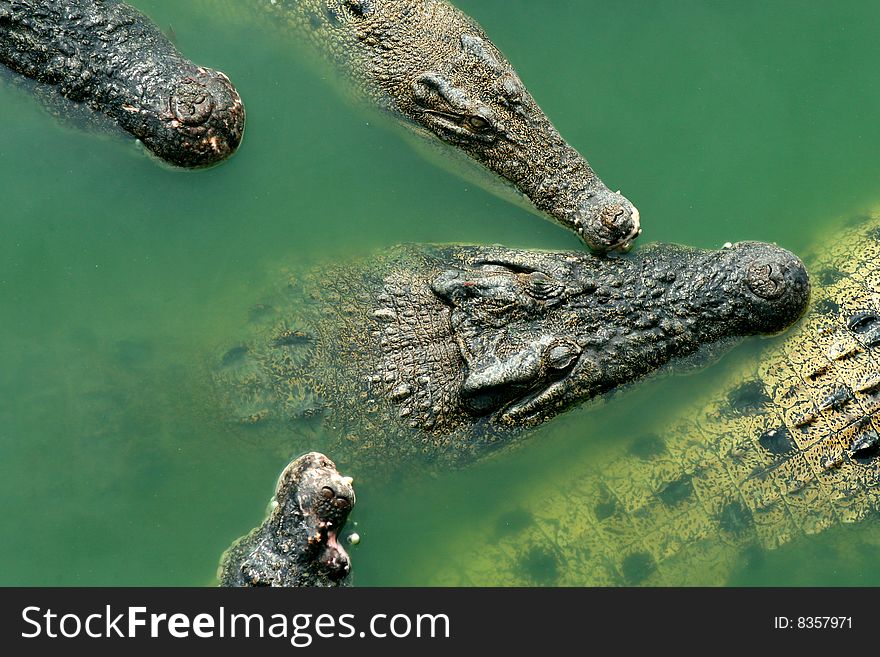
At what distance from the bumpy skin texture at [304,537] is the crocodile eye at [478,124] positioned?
2583 millimetres

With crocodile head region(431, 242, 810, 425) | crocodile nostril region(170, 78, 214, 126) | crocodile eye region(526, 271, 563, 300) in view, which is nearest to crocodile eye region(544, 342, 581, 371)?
crocodile head region(431, 242, 810, 425)

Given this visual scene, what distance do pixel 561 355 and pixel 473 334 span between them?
0.58m

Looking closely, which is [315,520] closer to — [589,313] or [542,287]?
[542,287]

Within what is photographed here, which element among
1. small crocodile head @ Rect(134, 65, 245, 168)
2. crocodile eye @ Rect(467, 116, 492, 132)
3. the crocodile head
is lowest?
the crocodile head

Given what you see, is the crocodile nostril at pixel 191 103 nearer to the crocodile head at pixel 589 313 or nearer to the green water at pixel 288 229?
the green water at pixel 288 229

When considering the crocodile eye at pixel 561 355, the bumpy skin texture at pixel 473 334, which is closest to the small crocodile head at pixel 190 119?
the bumpy skin texture at pixel 473 334

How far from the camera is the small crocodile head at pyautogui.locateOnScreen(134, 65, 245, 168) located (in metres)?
5.87

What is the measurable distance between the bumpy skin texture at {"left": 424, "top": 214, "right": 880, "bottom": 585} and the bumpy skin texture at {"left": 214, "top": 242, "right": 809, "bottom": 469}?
0.45 meters

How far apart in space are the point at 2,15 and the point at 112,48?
737mm

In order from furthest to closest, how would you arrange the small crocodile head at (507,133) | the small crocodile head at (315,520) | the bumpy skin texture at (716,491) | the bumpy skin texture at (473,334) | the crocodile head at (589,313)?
1. the small crocodile head at (507,133)
2. the bumpy skin texture at (716,491)
3. the bumpy skin texture at (473,334)
4. the crocodile head at (589,313)
5. the small crocodile head at (315,520)

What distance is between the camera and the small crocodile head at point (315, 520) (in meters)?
5.19

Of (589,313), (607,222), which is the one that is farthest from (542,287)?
(607,222)

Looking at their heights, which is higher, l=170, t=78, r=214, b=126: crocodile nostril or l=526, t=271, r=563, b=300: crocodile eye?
l=170, t=78, r=214, b=126: crocodile nostril

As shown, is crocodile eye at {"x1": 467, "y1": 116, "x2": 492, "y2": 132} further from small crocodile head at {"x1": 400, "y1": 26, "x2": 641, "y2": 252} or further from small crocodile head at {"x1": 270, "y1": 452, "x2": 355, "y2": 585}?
small crocodile head at {"x1": 270, "y1": 452, "x2": 355, "y2": 585}
